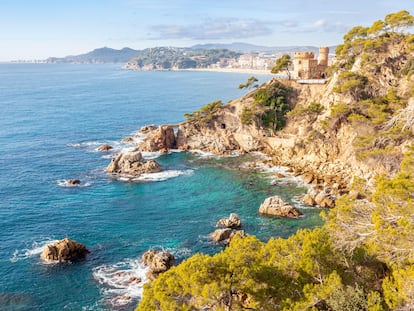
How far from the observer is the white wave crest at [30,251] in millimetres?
36156

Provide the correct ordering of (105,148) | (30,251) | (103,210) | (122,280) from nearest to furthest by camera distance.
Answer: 1. (122,280)
2. (30,251)
3. (103,210)
4. (105,148)

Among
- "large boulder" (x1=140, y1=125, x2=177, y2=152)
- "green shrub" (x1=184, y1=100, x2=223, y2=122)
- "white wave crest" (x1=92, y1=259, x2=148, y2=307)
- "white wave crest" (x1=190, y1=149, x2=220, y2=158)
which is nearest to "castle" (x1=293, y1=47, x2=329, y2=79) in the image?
"green shrub" (x1=184, y1=100, x2=223, y2=122)

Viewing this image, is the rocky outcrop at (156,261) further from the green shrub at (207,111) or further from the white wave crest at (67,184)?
the green shrub at (207,111)

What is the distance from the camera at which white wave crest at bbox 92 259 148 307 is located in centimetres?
3019

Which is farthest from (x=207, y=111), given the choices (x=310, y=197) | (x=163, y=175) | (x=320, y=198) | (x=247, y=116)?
(x=320, y=198)

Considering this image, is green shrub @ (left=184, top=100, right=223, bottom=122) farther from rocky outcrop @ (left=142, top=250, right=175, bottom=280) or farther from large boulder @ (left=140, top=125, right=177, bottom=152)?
rocky outcrop @ (left=142, top=250, right=175, bottom=280)

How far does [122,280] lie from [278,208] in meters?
20.4

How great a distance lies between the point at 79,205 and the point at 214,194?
17727 mm

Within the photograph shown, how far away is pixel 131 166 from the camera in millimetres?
60688

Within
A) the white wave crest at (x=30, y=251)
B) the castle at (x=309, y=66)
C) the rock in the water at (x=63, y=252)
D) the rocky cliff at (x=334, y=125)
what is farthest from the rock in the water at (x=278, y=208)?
the castle at (x=309, y=66)

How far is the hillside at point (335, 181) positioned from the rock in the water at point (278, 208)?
22.1 feet

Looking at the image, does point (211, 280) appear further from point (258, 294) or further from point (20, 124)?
point (20, 124)

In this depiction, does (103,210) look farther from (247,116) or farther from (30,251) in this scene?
(247,116)

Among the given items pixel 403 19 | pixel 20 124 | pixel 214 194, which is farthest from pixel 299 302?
pixel 20 124
